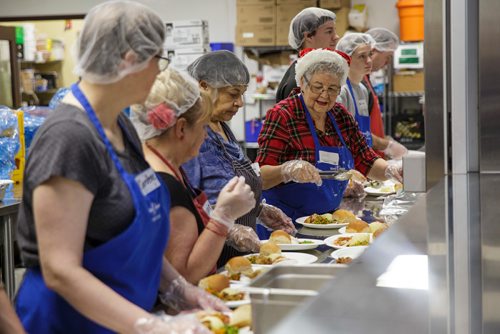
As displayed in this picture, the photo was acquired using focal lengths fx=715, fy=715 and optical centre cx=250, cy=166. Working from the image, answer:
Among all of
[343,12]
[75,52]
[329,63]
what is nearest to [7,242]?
[329,63]

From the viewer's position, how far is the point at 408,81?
841cm

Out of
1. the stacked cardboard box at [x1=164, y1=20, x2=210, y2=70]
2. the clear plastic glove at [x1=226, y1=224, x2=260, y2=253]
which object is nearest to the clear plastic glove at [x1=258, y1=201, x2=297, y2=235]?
the clear plastic glove at [x1=226, y1=224, x2=260, y2=253]

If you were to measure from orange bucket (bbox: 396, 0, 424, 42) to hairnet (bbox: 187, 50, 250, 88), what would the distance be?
6.15 meters

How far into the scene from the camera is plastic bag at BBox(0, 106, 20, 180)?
3908 mm

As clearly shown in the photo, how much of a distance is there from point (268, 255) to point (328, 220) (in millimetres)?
855

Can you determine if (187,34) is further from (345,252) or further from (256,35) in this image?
(345,252)

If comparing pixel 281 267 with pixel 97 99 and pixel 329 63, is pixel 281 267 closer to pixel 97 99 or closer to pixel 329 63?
pixel 97 99

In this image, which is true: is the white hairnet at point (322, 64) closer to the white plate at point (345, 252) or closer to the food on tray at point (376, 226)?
the food on tray at point (376, 226)

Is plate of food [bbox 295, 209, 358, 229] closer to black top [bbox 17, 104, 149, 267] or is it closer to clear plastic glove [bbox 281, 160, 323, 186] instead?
clear plastic glove [bbox 281, 160, 323, 186]

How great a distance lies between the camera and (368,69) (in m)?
5.27

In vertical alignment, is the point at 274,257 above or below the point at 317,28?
below

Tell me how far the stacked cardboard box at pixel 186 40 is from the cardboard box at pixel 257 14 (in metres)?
0.65

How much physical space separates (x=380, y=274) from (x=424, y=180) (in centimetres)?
83

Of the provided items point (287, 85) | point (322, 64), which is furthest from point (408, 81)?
point (322, 64)
